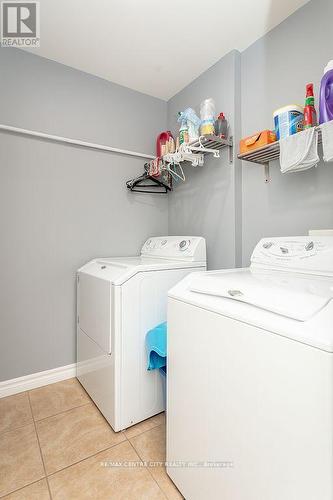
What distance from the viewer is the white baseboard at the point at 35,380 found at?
1845 mm

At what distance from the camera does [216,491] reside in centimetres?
93

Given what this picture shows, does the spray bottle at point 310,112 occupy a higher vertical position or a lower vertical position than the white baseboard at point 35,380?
higher

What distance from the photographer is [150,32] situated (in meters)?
1.73

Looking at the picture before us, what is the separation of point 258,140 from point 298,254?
720 mm

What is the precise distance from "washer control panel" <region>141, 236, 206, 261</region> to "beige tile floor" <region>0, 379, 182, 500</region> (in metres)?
1.09

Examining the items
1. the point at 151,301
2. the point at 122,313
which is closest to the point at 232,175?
the point at 151,301

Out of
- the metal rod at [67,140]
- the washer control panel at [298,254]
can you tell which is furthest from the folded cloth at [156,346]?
the metal rod at [67,140]

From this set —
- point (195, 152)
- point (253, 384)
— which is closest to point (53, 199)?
point (195, 152)

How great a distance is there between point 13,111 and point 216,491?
2504mm

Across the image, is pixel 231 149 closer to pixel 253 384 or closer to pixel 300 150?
pixel 300 150

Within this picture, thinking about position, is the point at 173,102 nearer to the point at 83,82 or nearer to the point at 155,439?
the point at 83,82

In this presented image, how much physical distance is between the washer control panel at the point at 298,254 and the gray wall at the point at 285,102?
0.20 metres

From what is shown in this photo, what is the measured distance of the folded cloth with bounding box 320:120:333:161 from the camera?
3.77ft

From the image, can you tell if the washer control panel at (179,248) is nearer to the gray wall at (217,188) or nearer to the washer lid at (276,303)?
the gray wall at (217,188)
